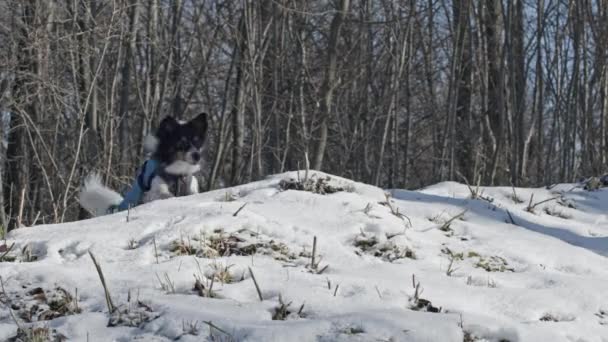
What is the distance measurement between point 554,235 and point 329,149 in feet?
39.4

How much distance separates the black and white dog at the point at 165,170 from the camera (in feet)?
19.6

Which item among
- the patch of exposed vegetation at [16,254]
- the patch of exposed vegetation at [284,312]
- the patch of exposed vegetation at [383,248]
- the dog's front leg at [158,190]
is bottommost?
the patch of exposed vegetation at [284,312]

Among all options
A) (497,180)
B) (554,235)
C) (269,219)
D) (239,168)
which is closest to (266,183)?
(269,219)

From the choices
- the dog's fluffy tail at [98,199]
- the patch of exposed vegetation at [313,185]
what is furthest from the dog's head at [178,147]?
the patch of exposed vegetation at [313,185]

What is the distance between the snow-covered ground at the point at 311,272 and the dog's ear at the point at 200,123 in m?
1.24

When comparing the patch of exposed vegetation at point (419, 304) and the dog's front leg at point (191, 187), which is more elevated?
the dog's front leg at point (191, 187)

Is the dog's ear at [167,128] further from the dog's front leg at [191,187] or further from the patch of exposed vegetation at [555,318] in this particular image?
the patch of exposed vegetation at [555,318]

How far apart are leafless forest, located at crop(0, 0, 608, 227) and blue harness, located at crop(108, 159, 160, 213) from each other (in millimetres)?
2342

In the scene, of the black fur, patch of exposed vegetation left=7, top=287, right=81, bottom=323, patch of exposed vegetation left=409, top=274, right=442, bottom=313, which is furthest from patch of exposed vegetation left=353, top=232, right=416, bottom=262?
the black fur

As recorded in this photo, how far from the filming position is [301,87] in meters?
12.1

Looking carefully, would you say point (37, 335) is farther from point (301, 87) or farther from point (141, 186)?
point (301, 87)

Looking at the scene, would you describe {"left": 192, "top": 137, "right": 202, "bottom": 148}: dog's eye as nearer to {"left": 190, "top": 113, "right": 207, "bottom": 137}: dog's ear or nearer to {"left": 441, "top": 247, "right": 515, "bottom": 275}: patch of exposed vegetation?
{"left": 190, "top": 113, "right": 207, "bottom": 137}: dog's ear

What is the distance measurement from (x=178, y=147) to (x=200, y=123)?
317 mm

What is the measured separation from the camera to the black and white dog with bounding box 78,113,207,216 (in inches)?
235
